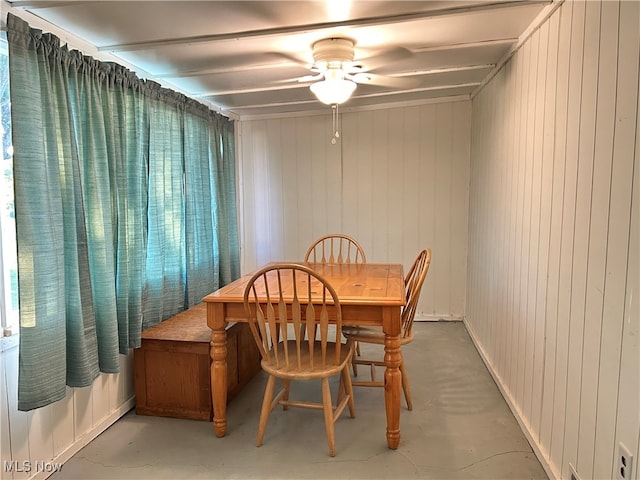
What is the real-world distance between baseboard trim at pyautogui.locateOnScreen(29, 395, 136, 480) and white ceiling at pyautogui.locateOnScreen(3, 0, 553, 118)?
205 centimetres

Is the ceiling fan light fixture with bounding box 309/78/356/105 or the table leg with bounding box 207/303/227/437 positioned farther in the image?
the ceiling fan light fixture with bounding box 309/78/356/105

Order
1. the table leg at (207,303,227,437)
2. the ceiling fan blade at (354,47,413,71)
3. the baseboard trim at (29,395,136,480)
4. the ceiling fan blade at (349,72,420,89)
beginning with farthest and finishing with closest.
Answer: the ceiling fan blade at (349,72,420,89) < the ceiling fan blade at (354,47,413,71) < the table leg at (207,303,227,437) < the baseboard trim at (29,395,136,480)

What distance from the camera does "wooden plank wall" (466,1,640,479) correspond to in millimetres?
1288

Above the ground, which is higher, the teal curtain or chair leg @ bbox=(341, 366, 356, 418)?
the teal curtain

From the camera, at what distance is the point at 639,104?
1.22m

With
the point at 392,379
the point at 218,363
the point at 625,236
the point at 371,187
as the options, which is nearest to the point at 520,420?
the point at 392,379

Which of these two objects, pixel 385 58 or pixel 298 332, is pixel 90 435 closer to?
pixel 298 332

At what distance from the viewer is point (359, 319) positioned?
203cm

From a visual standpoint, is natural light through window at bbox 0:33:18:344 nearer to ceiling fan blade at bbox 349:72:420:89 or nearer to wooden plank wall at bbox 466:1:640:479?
ceiling fan blade at bbox 349:72:420:89

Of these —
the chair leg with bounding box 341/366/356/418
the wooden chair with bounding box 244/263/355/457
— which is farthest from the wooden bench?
the chair leg with bounding box 341/366/356/418

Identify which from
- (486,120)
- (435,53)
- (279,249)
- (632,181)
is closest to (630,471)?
(632,181)

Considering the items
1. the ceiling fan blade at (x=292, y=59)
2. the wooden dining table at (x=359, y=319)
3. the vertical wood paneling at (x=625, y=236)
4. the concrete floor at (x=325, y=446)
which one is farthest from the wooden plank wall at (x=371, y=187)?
the vertical wood paneling at (x=625, y=236)

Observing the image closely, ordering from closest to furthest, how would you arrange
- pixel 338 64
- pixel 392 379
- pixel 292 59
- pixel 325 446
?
pixel 392 379, pixel 325 446, pixel 338 64, pixel 292 59

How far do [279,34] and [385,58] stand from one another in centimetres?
80
